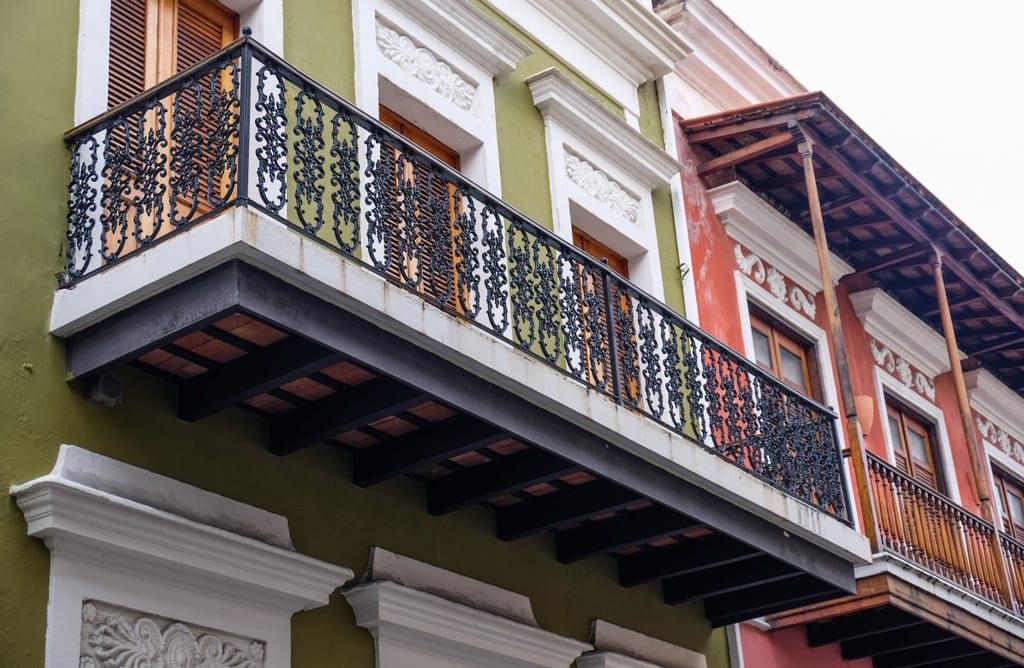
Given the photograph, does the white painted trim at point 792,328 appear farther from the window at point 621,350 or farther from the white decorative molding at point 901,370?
the window at point 621,350

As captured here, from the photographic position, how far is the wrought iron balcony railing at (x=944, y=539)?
11930 mm

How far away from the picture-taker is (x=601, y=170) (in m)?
→ 11.5

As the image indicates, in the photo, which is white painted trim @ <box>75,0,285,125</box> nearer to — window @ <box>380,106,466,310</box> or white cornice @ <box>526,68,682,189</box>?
window @ <box>380,106,466,310</box>

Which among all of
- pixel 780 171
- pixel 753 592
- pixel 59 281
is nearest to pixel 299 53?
pixel 59 281

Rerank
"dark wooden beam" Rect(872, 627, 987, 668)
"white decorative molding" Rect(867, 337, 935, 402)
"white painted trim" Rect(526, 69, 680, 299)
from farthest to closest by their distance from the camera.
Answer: "white decorative molding" Rect(867, 337, 935, 402) < "dark wooden beam" Rect(872, 627, 987, 668) < "white painted trim" Rect(526, 69, 680, 299)

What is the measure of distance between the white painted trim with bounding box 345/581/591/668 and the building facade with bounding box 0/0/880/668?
2cm

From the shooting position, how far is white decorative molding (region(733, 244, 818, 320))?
13.2m

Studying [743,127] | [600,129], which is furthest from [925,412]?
[600,129]

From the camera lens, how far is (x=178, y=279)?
6.54 metres

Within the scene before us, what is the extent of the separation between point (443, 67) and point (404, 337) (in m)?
3.51

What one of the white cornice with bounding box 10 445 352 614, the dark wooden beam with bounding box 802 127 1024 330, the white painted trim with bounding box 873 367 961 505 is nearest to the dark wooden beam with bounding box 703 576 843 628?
the dark wooden beam with bounding box 802 127 1024 330

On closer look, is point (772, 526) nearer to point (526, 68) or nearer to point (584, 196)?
point (584, 196)

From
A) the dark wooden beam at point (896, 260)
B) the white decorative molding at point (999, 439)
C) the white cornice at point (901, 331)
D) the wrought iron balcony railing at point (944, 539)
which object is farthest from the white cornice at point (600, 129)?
the white decorative molding at point (999, 439)

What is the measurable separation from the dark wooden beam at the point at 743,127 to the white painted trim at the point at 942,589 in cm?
358
